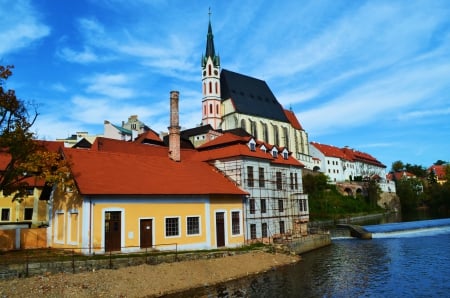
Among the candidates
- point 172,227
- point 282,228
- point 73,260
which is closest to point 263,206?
point 282,228

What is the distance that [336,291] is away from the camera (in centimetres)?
2206

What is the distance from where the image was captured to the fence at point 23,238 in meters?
26.9

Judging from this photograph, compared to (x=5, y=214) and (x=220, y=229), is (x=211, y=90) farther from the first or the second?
(x=220, y=229)

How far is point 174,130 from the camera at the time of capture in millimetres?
37594

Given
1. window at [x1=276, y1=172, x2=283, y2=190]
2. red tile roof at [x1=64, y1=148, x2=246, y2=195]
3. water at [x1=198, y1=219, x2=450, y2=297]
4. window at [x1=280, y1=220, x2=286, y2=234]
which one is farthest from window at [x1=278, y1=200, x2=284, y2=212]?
red tile roof at [x1=64, y1=148, x2=246, y2=195]

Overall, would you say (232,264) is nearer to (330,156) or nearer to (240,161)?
(240,161)

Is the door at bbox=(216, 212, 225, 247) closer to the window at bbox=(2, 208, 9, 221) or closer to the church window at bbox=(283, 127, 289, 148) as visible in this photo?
the window at bbox=(2, 208, 9, 221)

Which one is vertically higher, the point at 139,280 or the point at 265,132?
the point at 265,132

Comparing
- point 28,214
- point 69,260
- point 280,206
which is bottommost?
point 69,260

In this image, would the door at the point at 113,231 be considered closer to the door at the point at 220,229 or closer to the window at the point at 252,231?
the door at the point at 220,229

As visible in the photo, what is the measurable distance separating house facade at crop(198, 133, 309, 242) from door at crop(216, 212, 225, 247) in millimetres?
3449

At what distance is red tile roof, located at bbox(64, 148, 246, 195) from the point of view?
27078 millimetres

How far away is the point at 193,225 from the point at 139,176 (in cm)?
562

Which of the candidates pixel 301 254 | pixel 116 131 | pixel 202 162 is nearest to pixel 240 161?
pixel 202 162
